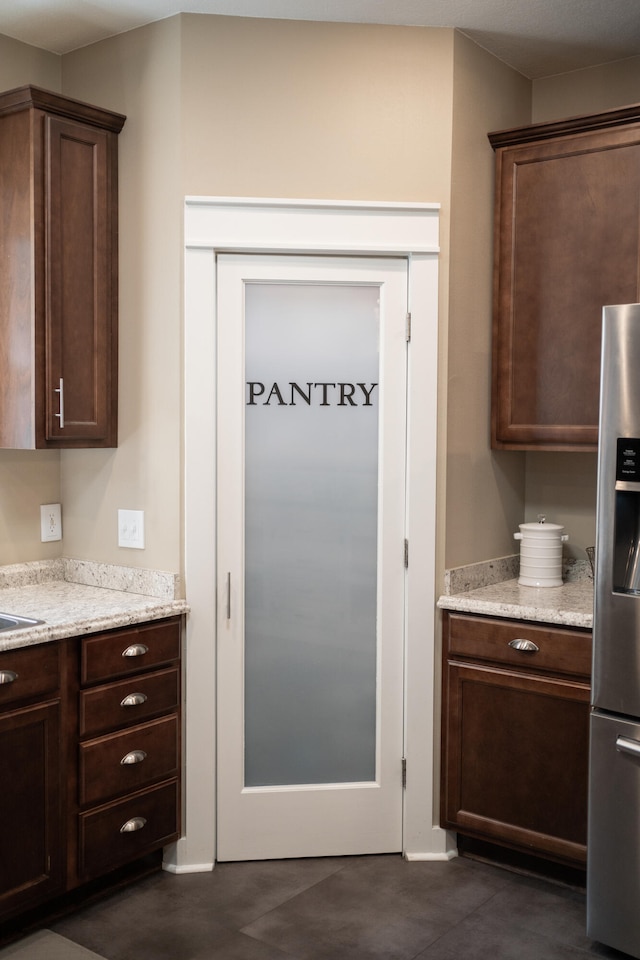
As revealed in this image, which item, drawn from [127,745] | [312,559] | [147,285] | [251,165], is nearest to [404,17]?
[251,165]

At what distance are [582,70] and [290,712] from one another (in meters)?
2.56

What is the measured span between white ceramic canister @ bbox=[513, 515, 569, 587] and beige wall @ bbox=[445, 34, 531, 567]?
126 millimetres

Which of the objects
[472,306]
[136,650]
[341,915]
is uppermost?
[472,306]

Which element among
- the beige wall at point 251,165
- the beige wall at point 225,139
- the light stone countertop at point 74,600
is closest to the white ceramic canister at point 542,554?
the beige wall at point 251,165

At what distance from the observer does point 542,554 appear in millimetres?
3229

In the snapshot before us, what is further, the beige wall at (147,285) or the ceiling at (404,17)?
the beige wall at (147,285)

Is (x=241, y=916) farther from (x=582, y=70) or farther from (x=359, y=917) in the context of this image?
(x=582, y=70)

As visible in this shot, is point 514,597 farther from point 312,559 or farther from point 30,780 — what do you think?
point 30,780

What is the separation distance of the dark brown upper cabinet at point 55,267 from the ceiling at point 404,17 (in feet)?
1.00

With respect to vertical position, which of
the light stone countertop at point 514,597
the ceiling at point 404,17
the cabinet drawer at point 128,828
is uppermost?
the ceiling at point 404,17

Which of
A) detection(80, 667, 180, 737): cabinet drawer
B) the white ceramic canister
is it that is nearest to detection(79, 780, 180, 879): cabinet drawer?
detection(80, 667, 180, 737): cabinet drawer

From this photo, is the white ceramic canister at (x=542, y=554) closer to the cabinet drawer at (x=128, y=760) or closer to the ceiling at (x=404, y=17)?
the cabinet drawer at (x=128, y=760)

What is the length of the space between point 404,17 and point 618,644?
80.5 inches

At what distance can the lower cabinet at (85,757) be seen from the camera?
8.11 feet
